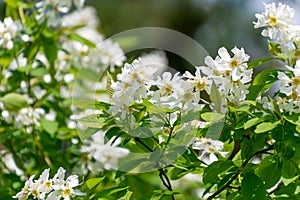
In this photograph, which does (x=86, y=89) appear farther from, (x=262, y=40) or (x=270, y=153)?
(x=262, y=40)

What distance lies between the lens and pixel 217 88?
1.19 meters

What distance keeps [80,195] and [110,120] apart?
0.52 ft

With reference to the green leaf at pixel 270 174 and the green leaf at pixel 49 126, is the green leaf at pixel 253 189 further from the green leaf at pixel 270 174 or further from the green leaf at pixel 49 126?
the green leaf at pixel 49 126

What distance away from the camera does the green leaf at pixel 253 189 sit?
3.77 ft

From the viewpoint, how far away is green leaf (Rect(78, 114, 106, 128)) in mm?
1216

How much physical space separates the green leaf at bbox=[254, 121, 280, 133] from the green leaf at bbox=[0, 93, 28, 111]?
1022 mm

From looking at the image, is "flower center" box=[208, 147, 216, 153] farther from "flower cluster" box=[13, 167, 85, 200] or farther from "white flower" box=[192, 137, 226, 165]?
"flower cluster" box=[13, 167, 85, 200]

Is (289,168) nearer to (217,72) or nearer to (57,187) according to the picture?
(217,72)

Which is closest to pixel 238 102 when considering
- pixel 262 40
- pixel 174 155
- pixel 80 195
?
pixel 174 155

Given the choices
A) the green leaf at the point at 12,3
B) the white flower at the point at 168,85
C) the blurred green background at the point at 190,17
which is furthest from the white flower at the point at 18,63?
the blurred green background at the point at 190,17

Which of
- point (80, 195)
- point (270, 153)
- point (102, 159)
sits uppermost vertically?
point (270, 153)

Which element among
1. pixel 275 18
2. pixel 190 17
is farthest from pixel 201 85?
pixel 190 17

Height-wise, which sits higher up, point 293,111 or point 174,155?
point 293,111

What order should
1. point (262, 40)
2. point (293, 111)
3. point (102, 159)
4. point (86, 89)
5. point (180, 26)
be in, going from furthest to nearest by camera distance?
1. point (180, 26)
2. point (262, 40)
3. point (86, 89)
4. point (102, 159)
5. point (293, 111)
